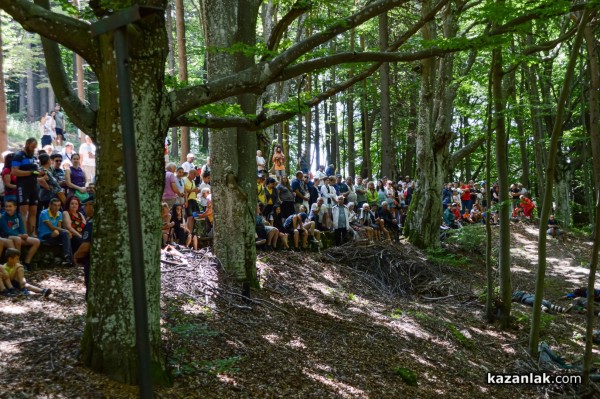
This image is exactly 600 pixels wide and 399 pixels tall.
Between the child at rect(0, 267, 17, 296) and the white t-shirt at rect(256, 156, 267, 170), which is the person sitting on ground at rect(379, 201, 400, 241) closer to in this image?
the white t-shirt at rect(256, 156, 267, 170)

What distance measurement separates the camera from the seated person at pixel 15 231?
8.62 metres

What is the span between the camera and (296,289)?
1063cm

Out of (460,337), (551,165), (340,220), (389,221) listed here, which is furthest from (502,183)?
(389,221)

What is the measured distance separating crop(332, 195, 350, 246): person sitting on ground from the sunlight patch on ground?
25.1 feet

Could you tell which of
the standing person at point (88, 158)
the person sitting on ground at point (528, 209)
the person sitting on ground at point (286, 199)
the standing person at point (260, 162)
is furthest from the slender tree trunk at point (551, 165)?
the person sitting on ground at point (528, 209)

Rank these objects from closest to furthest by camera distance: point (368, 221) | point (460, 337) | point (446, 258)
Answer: point (460, 337), point (446, 258), point (368, 221)

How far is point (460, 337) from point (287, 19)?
6.45m

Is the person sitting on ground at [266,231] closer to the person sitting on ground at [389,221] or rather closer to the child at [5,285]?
the person sitting on ground at [389,221]

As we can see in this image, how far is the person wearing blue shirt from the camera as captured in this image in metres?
9.23

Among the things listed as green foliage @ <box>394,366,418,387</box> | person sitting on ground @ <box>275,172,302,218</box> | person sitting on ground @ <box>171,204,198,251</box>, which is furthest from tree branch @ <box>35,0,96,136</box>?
person sitting on ground @ <box>275,172,302,218</box>

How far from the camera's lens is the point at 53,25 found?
493cm

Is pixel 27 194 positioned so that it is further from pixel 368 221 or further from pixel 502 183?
pixel 368 221

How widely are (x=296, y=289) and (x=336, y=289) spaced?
1.31m

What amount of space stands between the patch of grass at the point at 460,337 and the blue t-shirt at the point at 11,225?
7773 millimetres
